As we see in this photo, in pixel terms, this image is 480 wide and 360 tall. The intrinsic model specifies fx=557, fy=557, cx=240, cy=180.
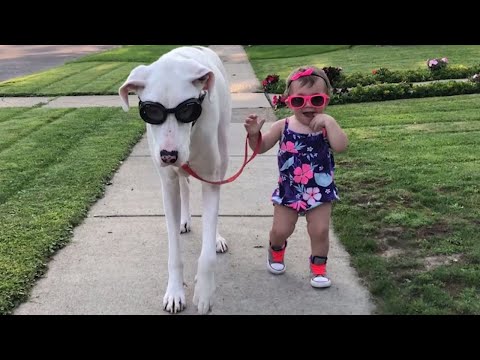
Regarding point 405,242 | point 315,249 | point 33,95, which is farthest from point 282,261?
point 33,95

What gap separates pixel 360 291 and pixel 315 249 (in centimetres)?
42

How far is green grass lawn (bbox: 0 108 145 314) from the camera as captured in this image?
4043 mm

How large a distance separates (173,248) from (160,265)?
1.65 feet

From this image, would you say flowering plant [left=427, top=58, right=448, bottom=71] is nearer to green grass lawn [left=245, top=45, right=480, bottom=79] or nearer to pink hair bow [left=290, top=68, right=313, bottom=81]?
green grass lawn [left=245, top=45, right=480, bottom=79]

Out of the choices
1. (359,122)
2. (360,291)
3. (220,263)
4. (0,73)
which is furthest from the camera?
(0,73)

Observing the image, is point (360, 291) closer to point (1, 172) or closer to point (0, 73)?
point (1, 172)

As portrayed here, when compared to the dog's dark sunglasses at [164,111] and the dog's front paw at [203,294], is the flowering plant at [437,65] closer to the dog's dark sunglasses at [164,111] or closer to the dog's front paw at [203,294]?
the dog's front paw at [203,294]

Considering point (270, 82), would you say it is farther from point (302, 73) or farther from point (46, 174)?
point (302, 73)

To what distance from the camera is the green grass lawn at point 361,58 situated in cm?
1316

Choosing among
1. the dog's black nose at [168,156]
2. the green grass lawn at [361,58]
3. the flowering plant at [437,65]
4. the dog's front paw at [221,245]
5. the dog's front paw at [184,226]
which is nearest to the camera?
the dog's black nose at [168,156]

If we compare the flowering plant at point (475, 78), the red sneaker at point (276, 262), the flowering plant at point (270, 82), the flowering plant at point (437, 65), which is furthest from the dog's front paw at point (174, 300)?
the flowering plant at point (437, 65)

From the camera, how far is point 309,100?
11.9 ft

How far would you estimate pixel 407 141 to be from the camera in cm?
689

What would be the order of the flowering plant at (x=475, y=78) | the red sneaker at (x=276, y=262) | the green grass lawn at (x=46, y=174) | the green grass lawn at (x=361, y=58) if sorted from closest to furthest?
Answer: the red sneaker at (x=276, y=262) < the green grass lawn at (x=46, y=174) < the flowering plant at (x=475, y=78) < the green grass lawn at (x=361, y=58)
